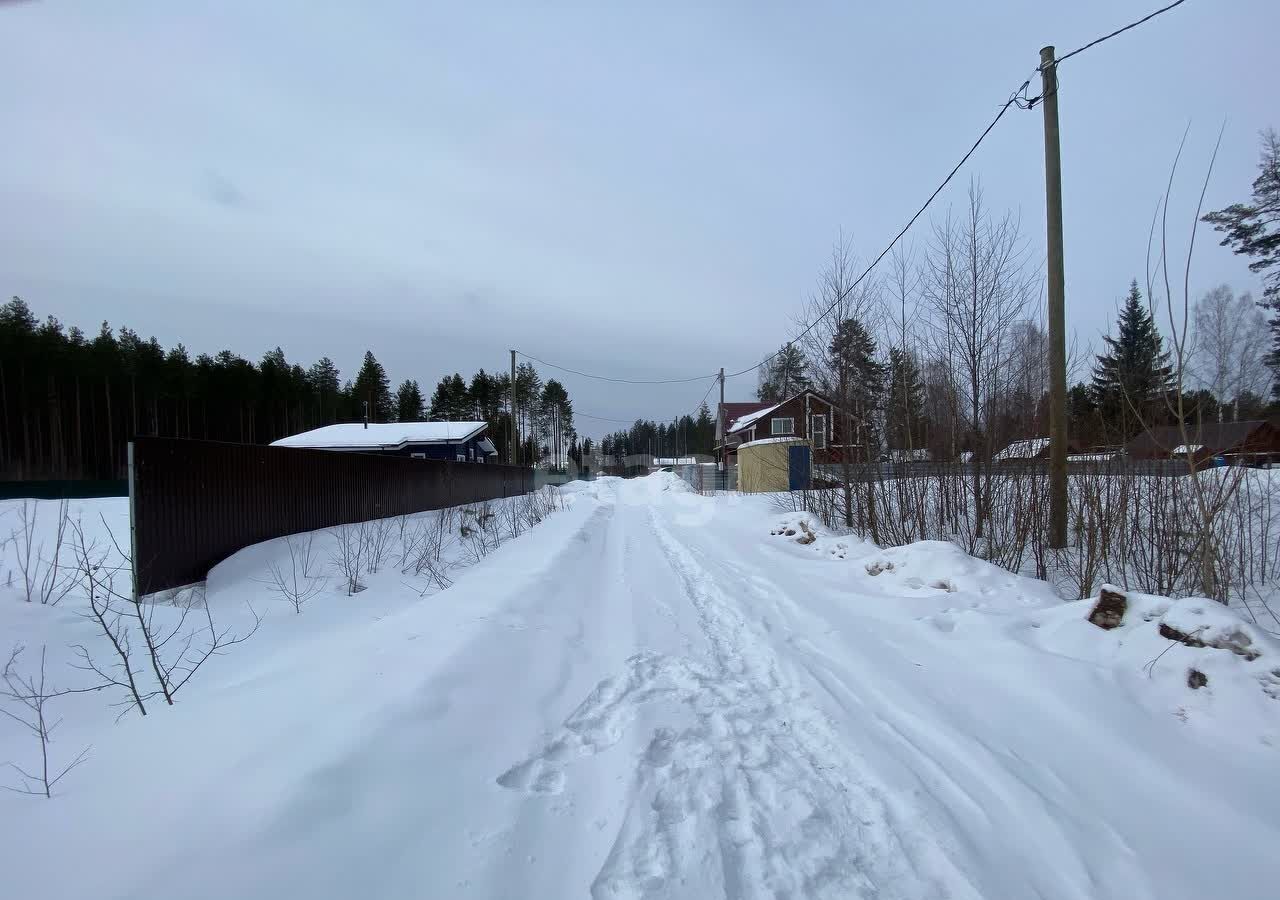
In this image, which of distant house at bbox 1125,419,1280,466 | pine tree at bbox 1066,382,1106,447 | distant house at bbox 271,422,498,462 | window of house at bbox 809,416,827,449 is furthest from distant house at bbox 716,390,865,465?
distant house at bbox 271,422,498,462

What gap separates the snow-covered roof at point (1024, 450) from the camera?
681 centimetres

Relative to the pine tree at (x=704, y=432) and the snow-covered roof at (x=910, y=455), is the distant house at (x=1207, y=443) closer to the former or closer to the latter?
the snow-covered roof at (x=910, y=455)

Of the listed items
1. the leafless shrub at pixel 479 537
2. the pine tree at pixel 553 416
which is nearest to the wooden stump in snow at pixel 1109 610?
the leafless shrub at pixel 479 537

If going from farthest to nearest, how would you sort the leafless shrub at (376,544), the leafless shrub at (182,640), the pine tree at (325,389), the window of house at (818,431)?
the pine tree at (325,389) → the window of house at (818,431) → the leafless shrub at (376,544) → the leafless shrub at (182,640)

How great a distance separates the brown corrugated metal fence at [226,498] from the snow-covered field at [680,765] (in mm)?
1379

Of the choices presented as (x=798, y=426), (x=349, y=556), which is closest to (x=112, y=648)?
(x=349, y=556)

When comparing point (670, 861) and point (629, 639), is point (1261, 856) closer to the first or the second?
point (670, 861)

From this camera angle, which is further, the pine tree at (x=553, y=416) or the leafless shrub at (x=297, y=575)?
the pine tree at (x=553, y=416)

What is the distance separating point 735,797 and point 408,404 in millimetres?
67971

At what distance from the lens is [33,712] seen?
11.8ft

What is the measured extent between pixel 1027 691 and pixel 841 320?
7296mm

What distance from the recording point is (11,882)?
5.57ft

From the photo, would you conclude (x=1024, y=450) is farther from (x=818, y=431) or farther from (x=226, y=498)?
(x=818, y=431)

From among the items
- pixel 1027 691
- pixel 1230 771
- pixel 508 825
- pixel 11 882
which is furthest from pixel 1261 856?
pixel 11 882
